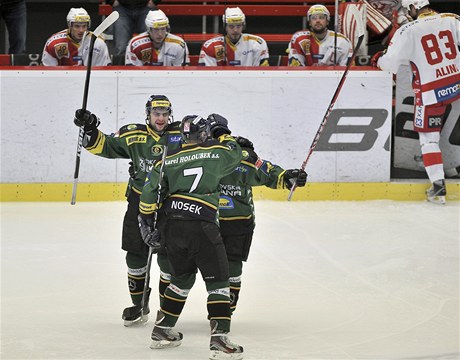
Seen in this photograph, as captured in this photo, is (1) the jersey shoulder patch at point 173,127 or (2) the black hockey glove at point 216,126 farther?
(1) the jersey shoulder patch at point 173,127

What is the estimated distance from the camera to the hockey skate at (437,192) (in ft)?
27.8

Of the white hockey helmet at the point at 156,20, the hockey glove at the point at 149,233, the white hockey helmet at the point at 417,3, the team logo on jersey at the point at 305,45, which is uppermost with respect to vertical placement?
the white hockey helmet at the point at 417,3

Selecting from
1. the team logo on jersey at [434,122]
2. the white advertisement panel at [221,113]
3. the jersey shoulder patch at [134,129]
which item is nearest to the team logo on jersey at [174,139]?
the jersey shoulder patch at [134,129]

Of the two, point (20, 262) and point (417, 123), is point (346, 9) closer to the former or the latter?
point (417, 123)

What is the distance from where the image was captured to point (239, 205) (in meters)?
5.19

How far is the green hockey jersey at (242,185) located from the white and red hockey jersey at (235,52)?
3.98m

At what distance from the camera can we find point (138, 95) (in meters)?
8.49

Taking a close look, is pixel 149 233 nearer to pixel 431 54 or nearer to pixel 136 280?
pixel 136 280

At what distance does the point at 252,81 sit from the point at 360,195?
1.27 m

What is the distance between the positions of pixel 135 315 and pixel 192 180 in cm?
92

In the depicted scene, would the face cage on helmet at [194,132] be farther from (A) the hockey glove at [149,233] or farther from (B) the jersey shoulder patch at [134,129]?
(B) the jersey shoulder patch at [134,129]

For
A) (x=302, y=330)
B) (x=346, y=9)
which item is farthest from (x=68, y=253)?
(x=346, y=9)

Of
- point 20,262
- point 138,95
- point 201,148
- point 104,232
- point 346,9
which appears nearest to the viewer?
point 201,148

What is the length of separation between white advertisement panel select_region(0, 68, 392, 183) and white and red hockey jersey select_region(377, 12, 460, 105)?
22 centimetres
